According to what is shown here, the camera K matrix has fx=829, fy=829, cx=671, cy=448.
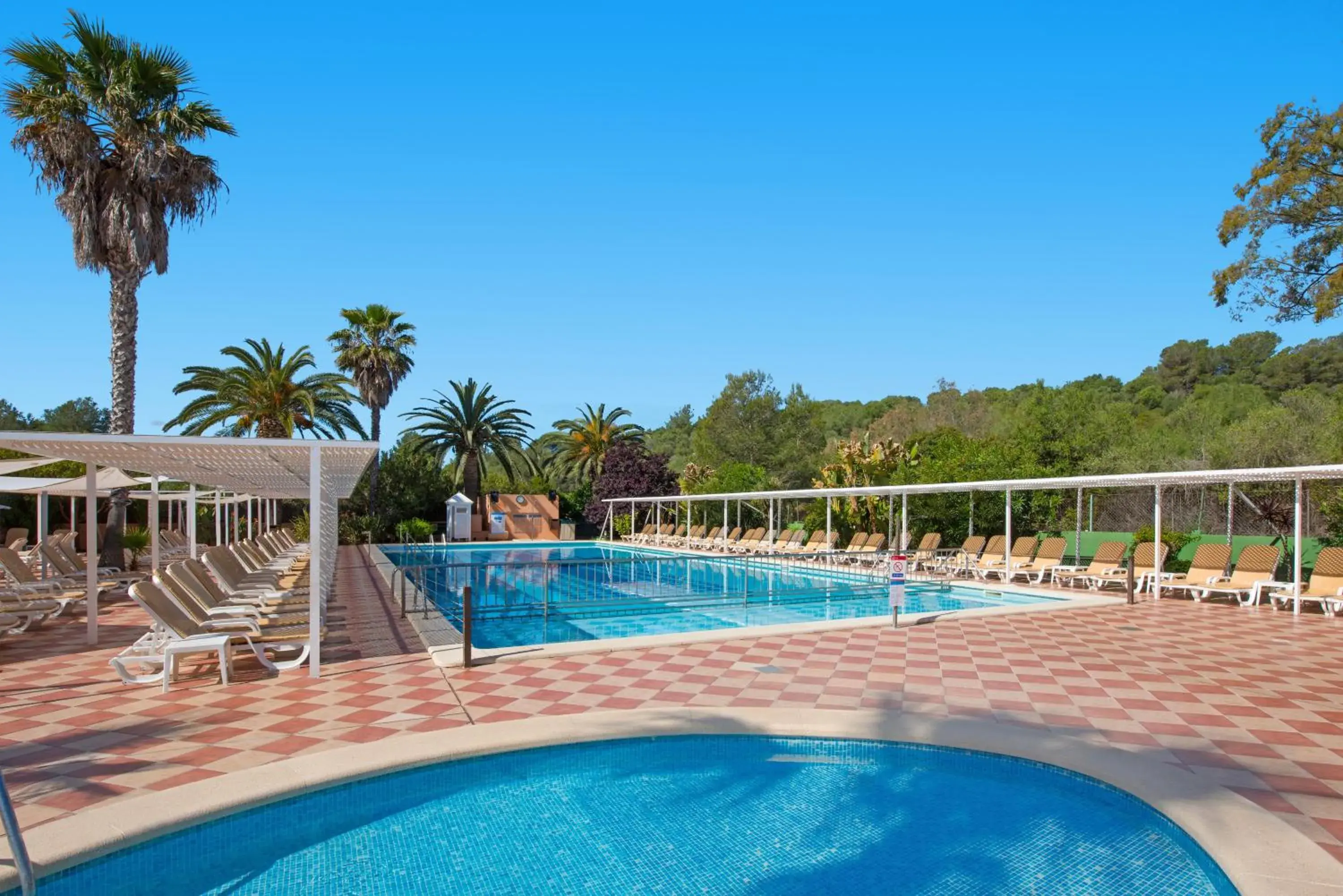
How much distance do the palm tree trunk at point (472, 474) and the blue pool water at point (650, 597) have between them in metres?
17.9

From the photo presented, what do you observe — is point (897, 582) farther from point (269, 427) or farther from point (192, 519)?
point (269, 427)

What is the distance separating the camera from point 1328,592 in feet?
37.3

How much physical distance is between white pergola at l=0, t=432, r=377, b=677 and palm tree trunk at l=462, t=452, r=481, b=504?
837 inches

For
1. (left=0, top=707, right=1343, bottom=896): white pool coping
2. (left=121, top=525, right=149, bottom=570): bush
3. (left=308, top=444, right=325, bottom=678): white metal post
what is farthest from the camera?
(left=121, top=525, right=149, bottom=570): bush

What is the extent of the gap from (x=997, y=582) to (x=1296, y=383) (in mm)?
26559

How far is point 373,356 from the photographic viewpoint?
30406 millimetres

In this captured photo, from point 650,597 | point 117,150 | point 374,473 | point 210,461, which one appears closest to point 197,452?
point 210,461

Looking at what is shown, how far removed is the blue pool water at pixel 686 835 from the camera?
12.4 ft

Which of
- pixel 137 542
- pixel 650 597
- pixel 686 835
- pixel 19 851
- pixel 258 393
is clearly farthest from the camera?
pixel 258 393

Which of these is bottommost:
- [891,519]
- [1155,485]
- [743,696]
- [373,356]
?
[743,696]

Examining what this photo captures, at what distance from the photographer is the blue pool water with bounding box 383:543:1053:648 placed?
1114cm

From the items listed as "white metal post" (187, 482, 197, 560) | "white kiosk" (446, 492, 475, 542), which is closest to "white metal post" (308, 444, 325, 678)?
"white metal post" (187, 482, 197, 560)

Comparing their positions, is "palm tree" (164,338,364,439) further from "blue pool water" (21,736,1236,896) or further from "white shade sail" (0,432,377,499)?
"blue pool water" (21,736,1236,896)

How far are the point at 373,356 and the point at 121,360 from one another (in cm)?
1633
